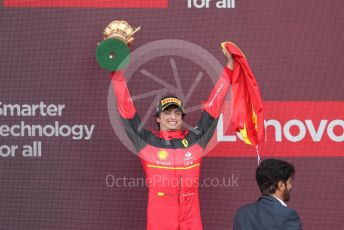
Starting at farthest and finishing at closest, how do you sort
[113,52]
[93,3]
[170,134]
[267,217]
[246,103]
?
[93,3] < [246,103] < [170,134] < [113,52] < [267,217]

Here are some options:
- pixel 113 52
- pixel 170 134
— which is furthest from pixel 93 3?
pixel 170 134

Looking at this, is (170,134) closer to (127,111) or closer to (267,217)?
(127,111)

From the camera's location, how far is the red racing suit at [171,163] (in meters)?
2.87

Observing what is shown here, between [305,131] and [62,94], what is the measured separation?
1448 mm

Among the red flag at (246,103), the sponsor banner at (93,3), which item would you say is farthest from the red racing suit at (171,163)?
the sponsor banner at (93,3)

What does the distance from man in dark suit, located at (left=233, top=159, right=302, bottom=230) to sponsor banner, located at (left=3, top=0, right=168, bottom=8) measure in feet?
5.45

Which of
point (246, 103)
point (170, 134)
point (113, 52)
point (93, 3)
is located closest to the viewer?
point (113, 52)

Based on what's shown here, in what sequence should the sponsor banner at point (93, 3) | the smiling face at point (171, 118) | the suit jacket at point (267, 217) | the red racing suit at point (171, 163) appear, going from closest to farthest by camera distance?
the suit jacket at point (267, 217), the red racing suit at point (171, 163), the smiling face at point (171, 118), the sponsor banner at point (93, 3)

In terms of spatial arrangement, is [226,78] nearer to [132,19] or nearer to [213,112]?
[213,112]

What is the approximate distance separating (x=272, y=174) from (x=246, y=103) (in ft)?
3.32

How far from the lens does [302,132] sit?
361 cm

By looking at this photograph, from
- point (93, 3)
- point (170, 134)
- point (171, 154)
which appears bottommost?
point (171, 154)

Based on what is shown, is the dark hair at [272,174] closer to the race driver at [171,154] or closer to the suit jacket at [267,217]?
the suit jacket at [267,217]

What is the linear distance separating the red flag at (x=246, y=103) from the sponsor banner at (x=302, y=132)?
0.47 metres
